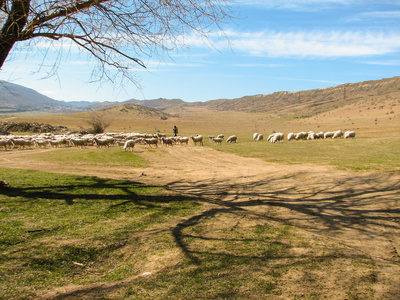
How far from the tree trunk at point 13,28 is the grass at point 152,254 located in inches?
143

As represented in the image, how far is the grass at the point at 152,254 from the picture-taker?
3.59m

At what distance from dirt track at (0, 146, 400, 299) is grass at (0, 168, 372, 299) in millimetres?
489

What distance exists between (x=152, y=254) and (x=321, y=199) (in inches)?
215

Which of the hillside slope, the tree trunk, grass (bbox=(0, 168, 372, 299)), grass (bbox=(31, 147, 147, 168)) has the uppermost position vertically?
the hillside slope

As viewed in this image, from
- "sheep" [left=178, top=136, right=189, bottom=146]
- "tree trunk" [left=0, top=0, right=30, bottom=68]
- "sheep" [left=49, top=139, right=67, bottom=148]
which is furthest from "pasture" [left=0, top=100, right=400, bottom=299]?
"sheep" [left=178, top=136, right=189, bottom=146]

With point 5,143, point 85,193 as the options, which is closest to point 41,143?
point 5,143

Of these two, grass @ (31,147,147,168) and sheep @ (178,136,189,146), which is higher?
sheep @ (178,136,189,146)

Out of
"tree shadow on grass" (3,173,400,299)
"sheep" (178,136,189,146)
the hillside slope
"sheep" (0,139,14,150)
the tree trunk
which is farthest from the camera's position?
the hillside slope

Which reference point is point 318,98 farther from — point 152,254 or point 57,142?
point 152,254

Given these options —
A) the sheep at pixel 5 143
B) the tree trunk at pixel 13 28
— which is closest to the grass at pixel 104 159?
the tree trunk at pixel 13 28

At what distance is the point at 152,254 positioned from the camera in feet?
15.1

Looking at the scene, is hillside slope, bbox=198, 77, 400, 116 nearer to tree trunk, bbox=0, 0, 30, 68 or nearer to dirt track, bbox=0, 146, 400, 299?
dirt track, bbox=0, 146, 400, 299

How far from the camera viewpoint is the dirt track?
5086 mm

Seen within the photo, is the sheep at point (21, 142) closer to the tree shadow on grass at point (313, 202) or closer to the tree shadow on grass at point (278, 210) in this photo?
the tree shadow on grass at point (278, 210)
